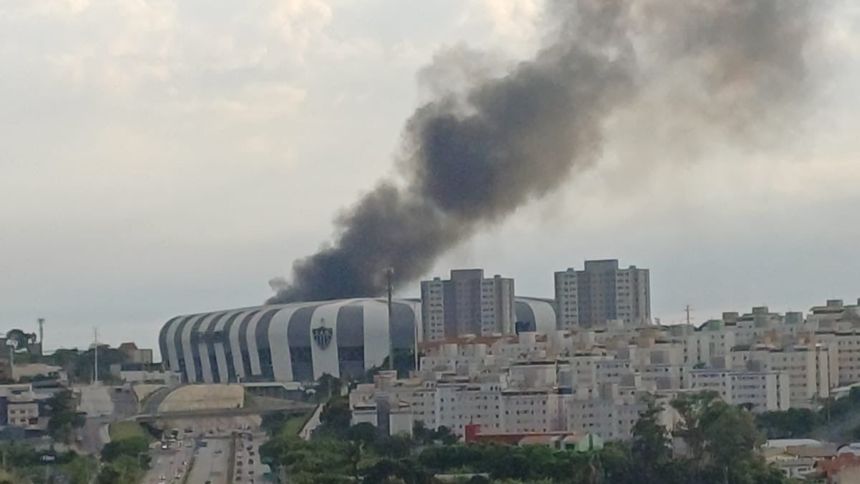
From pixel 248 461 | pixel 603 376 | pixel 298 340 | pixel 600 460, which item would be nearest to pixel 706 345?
pixel 603 376

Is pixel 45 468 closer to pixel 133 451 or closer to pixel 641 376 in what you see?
pixel 133 451

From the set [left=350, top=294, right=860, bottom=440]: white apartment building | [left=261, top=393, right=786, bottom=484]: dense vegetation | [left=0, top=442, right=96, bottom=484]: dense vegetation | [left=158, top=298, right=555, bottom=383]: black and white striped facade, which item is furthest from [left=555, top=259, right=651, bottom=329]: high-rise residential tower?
[left=261, top=393, right=786, bottom=484]: dense vegetation

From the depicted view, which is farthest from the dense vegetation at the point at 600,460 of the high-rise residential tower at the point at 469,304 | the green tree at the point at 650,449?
the high-rise residential tower at the point at 469,304

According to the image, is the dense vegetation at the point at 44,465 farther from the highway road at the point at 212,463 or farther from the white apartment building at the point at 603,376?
the white apartment building at the point at 603,376

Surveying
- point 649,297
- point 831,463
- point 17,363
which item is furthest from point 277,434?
point 649,297

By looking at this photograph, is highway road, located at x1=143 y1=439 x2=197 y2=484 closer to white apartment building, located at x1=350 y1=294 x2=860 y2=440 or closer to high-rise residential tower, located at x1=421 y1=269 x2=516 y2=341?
white apartment building, located at x1=350 y1=294 x2=860 y2=440
